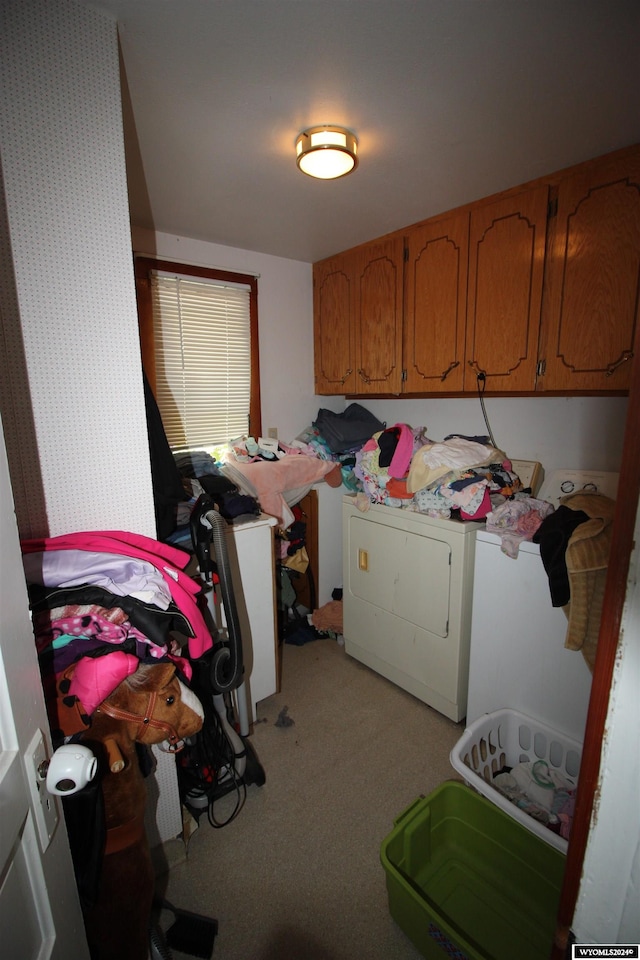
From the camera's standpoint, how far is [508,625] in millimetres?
1871

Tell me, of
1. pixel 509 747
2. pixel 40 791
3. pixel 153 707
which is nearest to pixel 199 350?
pixel 153 707

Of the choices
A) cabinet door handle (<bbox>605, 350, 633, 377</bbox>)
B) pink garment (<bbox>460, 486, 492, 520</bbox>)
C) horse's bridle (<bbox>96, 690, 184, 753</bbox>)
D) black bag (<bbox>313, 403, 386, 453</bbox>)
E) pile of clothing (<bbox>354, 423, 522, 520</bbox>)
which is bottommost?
horse's bridle (<bbox>96, 690, 184, 753</bbox>)

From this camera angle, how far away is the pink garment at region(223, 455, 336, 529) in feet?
8.13

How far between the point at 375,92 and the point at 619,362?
133 centimetres

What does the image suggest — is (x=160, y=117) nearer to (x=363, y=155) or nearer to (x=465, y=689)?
(x=363, y=155)

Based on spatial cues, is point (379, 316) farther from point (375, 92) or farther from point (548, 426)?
point (375, 92)

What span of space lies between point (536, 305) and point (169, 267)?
203 cm

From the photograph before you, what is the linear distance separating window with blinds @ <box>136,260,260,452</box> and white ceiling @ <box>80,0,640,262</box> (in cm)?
52

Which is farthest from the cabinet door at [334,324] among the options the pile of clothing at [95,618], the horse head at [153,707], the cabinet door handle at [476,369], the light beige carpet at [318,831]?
the horse head at [153,707]

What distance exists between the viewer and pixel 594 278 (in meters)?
1.74

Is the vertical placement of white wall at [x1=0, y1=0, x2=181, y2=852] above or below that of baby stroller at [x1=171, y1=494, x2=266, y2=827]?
above

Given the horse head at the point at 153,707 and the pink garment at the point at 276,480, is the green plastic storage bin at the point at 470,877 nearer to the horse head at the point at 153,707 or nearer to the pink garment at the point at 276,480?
the horse head at the point at 153,707

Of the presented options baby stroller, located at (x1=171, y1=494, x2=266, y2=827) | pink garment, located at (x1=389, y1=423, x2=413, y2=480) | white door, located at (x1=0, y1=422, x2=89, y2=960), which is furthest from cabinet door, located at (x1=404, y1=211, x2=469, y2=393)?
white door, located at (x1=0, y1=422, x2=89, y2=960)

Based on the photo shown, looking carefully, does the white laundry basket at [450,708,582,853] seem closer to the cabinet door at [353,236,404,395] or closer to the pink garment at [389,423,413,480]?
the pink garment at [389,423,413,480]
